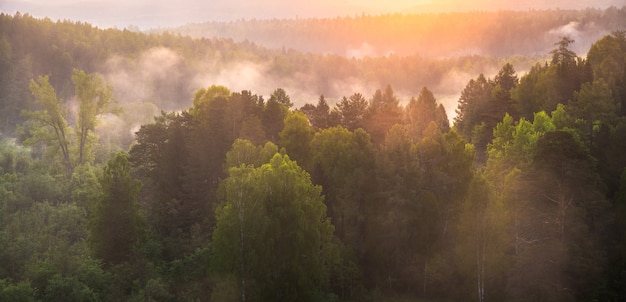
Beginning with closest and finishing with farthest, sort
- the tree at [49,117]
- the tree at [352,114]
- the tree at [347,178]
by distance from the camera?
the tree at [347,178] → the tree at [352,114] → the tree at [49,117]

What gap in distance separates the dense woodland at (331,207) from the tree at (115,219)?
99 millimetres

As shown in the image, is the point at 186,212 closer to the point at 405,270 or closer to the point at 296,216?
the point at 296,216

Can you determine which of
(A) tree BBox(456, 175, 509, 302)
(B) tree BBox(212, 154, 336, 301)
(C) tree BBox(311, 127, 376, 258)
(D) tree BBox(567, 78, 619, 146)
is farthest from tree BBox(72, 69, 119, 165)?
(D) tree BBox(567, 78, 619, 146)

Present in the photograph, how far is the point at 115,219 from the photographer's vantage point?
37.8 metres

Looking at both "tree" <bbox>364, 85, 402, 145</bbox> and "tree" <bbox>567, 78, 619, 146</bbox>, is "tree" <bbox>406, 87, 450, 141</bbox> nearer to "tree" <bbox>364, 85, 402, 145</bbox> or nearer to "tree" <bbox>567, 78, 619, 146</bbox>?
"tree" <bbox>364, 85, 402, 145</bbox>

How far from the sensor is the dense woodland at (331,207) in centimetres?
3588

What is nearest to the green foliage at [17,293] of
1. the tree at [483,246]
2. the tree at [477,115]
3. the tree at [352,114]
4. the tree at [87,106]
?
the tree at [483,246]

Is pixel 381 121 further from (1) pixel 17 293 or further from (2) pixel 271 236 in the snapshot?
(1) pixel 17 293

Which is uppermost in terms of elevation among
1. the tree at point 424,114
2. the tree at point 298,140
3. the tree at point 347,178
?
the tree at point 424,114

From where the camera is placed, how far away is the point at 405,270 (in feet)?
152

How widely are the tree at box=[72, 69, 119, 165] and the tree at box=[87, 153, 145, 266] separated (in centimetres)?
3186

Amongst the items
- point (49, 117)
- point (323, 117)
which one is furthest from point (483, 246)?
point (49, 117)

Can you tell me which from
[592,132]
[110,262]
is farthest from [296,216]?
[592,132]

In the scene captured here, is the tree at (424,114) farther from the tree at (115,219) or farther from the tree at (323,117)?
the tree at (115,219)
